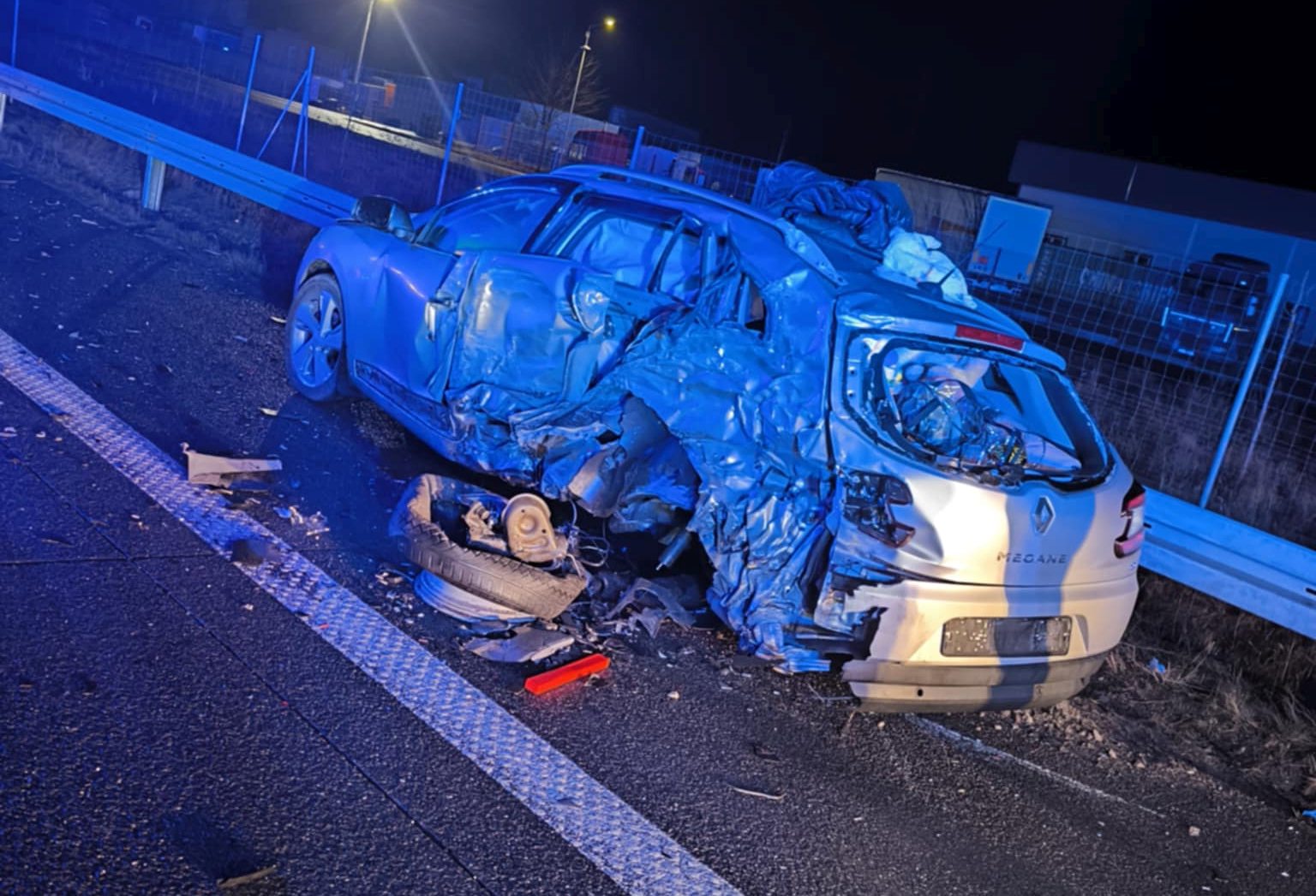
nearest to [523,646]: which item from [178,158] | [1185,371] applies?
[1185,371]

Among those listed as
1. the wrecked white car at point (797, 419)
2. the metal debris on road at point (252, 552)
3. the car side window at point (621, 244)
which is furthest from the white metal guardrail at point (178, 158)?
the metal debris on road at point (252, 552)

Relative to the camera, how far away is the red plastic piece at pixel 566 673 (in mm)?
4051

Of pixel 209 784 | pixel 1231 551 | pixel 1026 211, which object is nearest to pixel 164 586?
pixel 209 784

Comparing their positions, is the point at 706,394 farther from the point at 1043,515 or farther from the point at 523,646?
the point at 1043,515

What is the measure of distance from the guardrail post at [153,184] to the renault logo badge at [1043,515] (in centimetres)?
1030

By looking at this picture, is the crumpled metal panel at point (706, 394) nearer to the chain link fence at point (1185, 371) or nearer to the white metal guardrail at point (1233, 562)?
the white metal guardrail at point (1233, 562)

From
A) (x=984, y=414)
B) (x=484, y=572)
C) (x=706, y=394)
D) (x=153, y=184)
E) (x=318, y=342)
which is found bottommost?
(x=484, y=572)

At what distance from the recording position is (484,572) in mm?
4305

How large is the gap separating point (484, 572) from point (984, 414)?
218 cm

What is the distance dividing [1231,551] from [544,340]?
3.52 m

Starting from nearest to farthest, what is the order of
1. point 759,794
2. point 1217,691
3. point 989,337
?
point 759,794 < point 989,337 < point 1217,691

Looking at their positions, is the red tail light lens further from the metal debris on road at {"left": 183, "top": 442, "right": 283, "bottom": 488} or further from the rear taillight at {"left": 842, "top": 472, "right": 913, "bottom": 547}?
the metal debris on road at {"left": 183, "top": 442, "right": 283, "bottom": 488}

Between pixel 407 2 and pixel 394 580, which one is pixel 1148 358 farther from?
pixel 407 2

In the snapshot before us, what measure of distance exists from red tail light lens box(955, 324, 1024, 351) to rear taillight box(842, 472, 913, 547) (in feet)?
2.68
